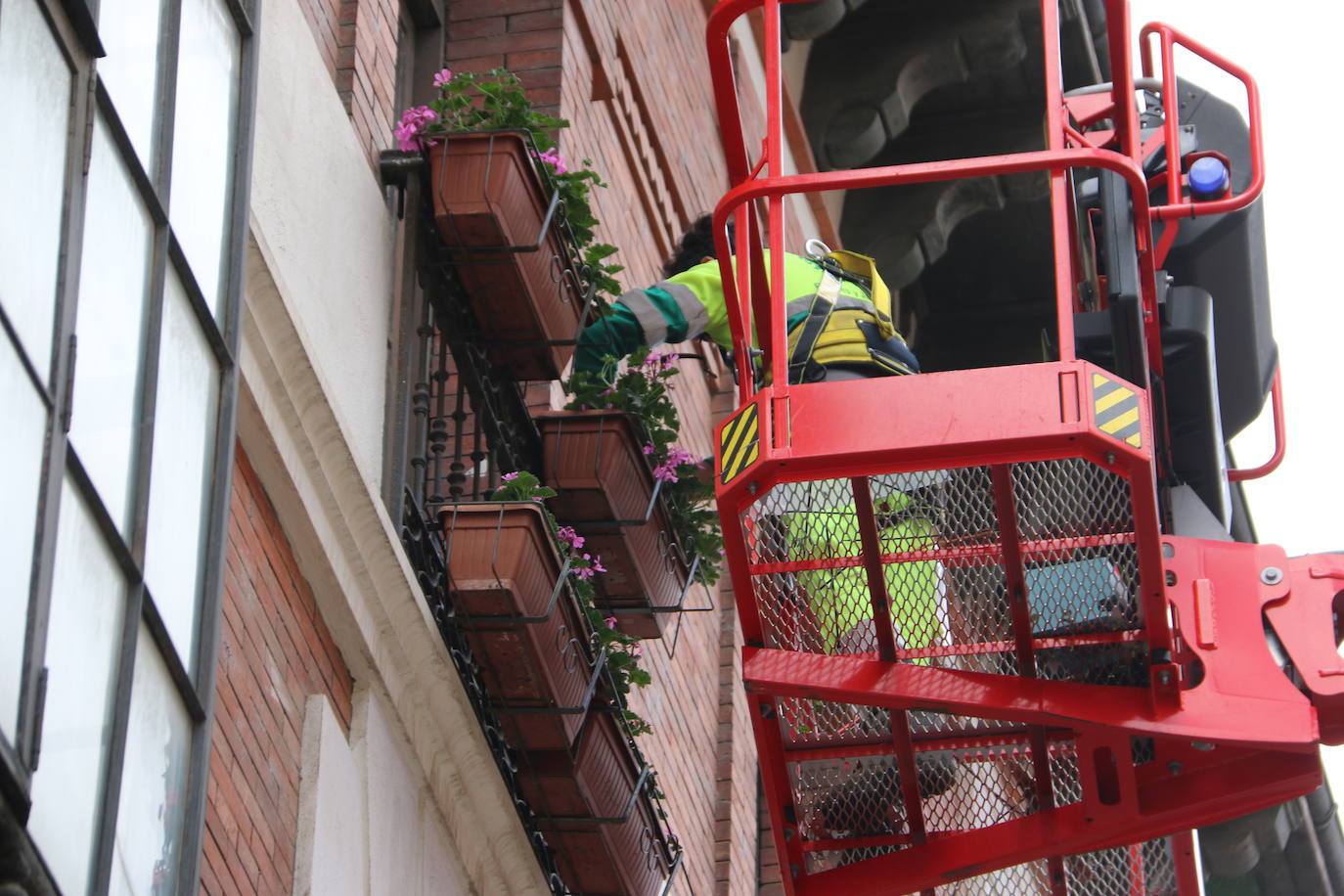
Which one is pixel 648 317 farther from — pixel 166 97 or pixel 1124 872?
pixel 166 97

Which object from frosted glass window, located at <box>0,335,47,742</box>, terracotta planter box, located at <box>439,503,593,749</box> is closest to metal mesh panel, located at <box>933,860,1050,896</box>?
terracotta planter box, located at <box>439,503,593,749</box>

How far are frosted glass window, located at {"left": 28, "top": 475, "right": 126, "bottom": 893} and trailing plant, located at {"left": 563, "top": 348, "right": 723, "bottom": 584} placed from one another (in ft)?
11.1

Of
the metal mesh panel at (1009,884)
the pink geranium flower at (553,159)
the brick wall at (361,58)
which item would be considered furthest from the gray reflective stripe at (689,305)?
the metal mesh panel at (1009,884)

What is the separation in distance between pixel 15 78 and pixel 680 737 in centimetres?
594

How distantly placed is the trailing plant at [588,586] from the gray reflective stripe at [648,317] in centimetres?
56

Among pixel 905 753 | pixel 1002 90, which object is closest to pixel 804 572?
pixel 905 753

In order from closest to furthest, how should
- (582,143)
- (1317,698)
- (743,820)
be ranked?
(1317,698) → (582,143) → (743,820)

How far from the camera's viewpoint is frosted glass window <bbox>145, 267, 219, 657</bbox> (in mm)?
4949

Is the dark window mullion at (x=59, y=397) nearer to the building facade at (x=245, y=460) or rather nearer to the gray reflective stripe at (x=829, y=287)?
the building facade at (x=245, y=460)

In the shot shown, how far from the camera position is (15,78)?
14.4ft

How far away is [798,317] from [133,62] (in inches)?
103

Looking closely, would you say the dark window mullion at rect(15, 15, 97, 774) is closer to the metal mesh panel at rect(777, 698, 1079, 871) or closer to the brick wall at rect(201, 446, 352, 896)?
the brick wall at rect(201, 446, 352, 896)

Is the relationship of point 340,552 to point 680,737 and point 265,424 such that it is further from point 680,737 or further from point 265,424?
point 680,737

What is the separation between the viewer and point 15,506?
4188 millimetres
